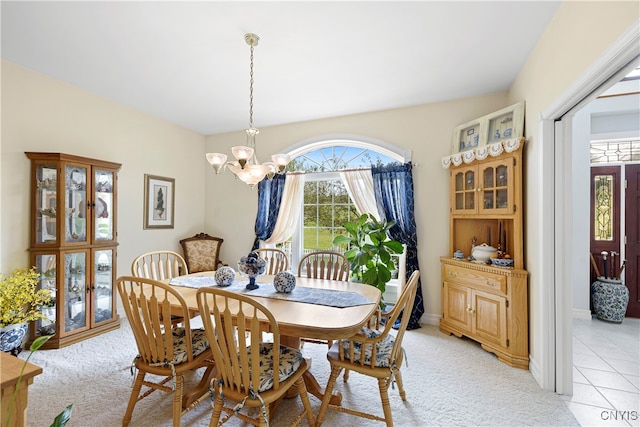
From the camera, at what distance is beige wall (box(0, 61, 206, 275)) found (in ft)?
8.85

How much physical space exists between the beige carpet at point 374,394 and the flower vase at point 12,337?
241 mm

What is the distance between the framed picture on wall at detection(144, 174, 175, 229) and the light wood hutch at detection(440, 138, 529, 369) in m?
3.80

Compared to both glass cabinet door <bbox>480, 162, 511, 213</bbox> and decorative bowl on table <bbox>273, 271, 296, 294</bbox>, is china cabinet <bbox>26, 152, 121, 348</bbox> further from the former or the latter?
glass cabinet door <bbox>480, 162, 511, 213</bbox>

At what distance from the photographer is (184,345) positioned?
1872mm

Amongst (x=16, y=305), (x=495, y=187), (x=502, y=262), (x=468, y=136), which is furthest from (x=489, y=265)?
(x=16, y=305)

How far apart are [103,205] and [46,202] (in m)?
0.48

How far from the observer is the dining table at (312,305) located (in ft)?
5.16

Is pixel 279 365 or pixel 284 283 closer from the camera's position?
pixel 279 365

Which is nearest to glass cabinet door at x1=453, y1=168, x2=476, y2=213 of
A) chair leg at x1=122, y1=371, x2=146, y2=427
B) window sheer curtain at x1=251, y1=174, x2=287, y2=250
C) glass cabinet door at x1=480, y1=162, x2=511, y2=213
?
glass cabinet door at x1=480, y1=162, x2=511, y2=213

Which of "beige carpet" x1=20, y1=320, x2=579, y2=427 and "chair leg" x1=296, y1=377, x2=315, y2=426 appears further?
"beige carpet" x1=20, y1=320, x2=579, y2=427

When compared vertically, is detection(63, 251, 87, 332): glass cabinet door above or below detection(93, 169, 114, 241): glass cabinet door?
below

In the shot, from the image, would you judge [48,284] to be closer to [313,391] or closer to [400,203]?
[313,391]

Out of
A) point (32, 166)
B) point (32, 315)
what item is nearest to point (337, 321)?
point (32, 315)

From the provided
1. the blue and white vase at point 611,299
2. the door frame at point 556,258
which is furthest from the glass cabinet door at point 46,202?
the blue and white vase at point 611,299
